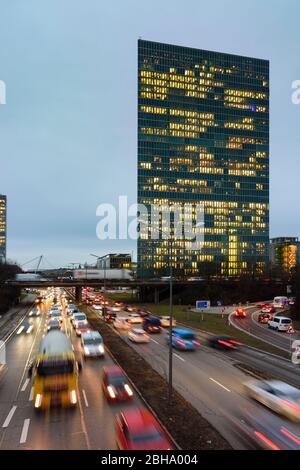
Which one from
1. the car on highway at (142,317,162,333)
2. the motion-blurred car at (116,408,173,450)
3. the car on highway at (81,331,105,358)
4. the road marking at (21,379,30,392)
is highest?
the motion-blurred car at (116,408,173,450)

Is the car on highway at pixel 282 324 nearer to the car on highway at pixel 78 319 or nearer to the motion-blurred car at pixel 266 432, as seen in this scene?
the car on highway at pixel 78 319

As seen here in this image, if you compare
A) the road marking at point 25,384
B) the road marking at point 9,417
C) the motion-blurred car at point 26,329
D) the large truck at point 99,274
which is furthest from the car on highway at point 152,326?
the large truck at point 99,274

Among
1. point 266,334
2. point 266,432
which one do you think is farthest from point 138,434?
point 266,334

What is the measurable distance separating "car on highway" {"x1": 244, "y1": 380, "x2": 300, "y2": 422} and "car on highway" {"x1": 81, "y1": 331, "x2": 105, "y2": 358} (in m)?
15.2

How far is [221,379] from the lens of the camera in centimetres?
2600

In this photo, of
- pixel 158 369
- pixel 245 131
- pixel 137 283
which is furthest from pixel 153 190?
pixel 158 369

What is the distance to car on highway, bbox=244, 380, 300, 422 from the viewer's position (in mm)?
18078

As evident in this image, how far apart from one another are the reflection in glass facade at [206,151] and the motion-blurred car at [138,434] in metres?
158

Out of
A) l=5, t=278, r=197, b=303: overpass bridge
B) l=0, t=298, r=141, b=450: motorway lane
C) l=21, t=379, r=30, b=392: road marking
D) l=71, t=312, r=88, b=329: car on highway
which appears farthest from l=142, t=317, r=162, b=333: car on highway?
l=5, t=278, r=197, b=303: overpass bridge

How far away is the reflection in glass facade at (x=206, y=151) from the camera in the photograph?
176 m

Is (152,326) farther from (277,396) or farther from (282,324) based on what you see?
(277,396)

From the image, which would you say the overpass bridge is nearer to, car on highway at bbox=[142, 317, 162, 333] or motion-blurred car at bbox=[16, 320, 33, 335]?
motion-blurred car at bbox=[16, 320, 33, 335]

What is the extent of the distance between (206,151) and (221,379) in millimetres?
169156
